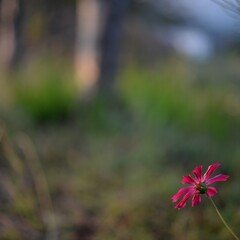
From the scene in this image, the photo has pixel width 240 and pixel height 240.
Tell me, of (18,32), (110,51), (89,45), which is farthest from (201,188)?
(18,32)

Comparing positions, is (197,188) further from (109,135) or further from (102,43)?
(102,43)

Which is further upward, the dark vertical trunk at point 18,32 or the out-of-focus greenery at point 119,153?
the dark vertical trunk at point 18,32

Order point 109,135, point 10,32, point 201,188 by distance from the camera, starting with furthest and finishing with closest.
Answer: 1. point 10,32
2. point 109,135
3. point 201,188

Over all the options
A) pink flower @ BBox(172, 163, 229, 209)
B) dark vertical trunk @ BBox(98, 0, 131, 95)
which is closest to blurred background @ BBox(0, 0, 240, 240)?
dark vertical trunk @ BBox(98, 0, 131, 95)

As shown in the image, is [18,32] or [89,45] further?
[18,32]

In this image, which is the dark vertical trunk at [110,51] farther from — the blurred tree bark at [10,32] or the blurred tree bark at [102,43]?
the blurred tree bark at [10,32]

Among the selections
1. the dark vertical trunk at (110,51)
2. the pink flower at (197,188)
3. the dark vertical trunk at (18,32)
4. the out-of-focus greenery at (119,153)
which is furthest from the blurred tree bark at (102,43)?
the pink flower at (197,188)

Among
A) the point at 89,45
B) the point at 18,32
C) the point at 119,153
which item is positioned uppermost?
the point at 18,32
